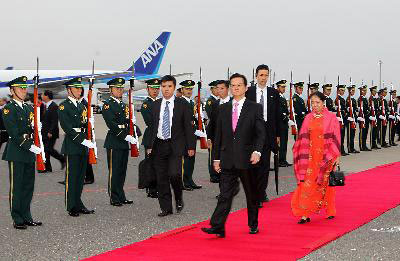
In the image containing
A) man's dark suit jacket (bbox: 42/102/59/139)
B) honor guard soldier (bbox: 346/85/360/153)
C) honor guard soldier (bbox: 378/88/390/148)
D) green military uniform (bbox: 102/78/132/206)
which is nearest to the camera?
green military uniform (bbox: 102/78/132/206)

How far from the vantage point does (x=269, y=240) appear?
25.3 ft

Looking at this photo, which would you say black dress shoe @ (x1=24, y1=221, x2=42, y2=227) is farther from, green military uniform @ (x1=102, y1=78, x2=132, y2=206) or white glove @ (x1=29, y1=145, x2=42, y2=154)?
green military uniform @ (x1=102, y1=78, x2=132, y2=206)

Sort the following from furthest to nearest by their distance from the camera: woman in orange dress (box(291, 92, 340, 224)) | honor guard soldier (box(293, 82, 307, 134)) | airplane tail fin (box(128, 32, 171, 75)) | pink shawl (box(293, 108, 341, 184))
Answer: airplane tail fin (box(128, 32, 171, 75))
honor guard soldier (box(293, 82, 307, 134))
pink shawl (box(293, 108, 341, 184))
woman in orange dress (box(291, 92, 340, 224))

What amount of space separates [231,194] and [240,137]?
0.60 m

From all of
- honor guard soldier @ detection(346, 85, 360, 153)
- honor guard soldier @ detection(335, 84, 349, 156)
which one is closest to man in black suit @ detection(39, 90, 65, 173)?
honor guard soldier @ detection(335, 84, 349, 156)

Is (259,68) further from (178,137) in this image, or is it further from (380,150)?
(380,150)

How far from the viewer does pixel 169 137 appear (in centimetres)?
955

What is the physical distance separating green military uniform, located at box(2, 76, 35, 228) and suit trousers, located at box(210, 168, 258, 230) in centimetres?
223

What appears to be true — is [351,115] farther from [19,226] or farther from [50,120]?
[19,226]

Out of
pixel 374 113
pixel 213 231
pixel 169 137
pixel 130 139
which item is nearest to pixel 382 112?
pixel 374 113

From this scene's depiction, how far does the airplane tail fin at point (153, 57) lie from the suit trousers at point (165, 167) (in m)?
51.3

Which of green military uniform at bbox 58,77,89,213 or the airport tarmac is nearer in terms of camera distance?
the airport tarmac

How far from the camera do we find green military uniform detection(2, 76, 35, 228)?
8.38m

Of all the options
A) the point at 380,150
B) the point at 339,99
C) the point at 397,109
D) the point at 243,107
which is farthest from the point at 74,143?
the point at 397,109
